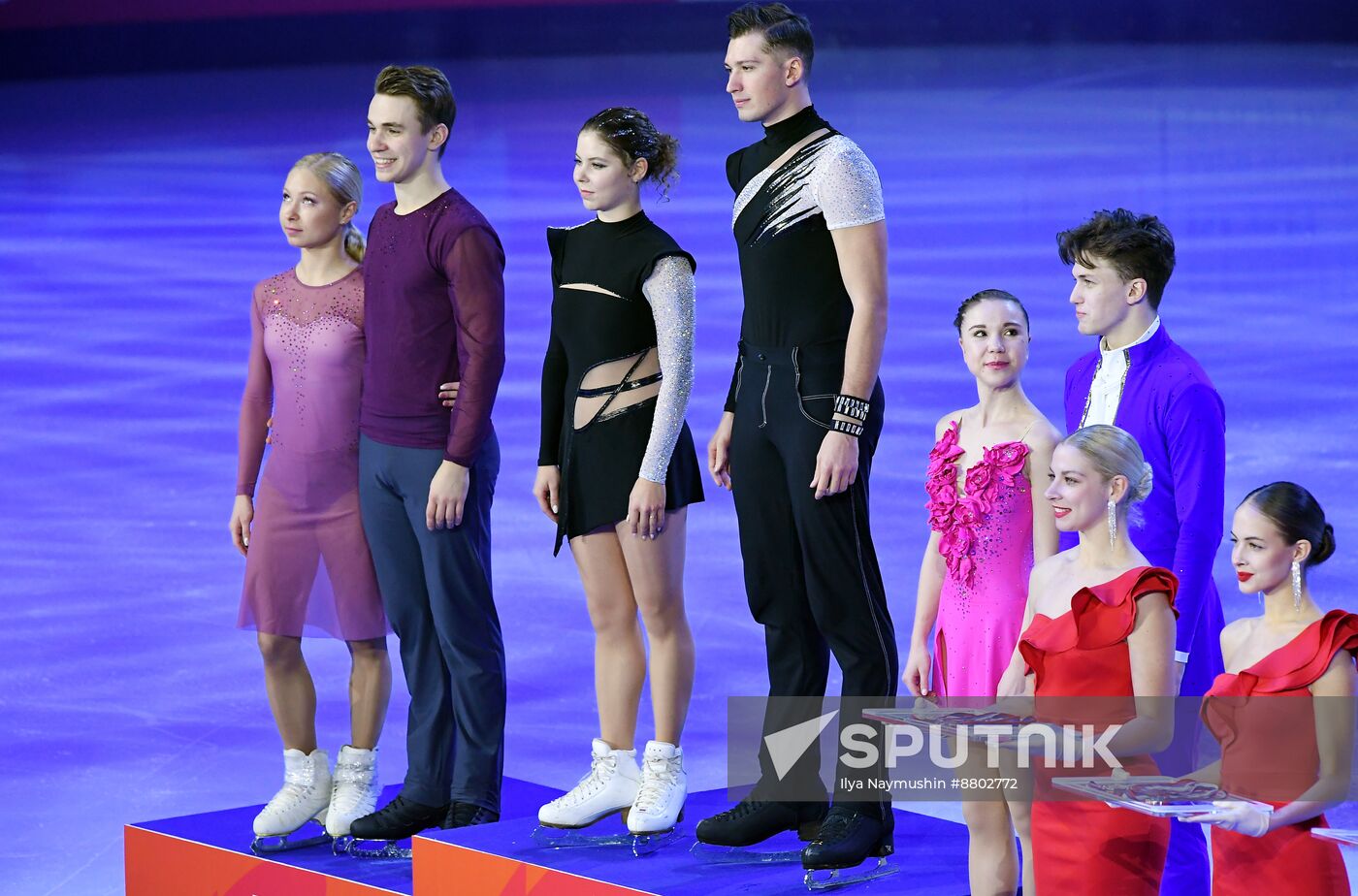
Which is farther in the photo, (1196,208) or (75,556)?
(1196,208)

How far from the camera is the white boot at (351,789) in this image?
3.99 m

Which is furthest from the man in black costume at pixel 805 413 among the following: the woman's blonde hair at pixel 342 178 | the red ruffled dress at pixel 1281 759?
the woman's blonde hair at pixel 342 178

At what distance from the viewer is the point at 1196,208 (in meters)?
11.7

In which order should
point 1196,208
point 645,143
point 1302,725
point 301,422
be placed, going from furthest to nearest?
1. point 1196,208
2. point 301,422
3. point 645,143
4. point 1302,725

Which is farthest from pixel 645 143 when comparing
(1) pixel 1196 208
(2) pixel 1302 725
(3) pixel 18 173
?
(3) pixel 18 173

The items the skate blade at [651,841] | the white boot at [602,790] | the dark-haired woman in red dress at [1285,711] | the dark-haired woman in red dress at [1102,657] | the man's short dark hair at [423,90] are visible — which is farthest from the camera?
the man's short dark hair at [423,90]

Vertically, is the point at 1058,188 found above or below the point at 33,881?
above

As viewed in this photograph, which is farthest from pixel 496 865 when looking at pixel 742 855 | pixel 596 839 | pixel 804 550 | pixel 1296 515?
pixel 1296 515

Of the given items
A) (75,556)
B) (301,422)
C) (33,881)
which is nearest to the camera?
(301,422)

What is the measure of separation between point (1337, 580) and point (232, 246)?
791cm

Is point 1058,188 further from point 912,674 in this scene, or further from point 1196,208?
point 912,674

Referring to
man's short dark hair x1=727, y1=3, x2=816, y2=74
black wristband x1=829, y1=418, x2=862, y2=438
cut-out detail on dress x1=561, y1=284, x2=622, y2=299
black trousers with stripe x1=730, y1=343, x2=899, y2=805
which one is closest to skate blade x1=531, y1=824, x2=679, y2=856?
black trousers with stripe x1=730, y1=343, x2=899, y2=805

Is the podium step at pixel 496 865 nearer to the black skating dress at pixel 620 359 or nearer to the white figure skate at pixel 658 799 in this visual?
the white figure skate at pixel 658 799

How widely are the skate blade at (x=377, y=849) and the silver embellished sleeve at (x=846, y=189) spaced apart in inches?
59.6
